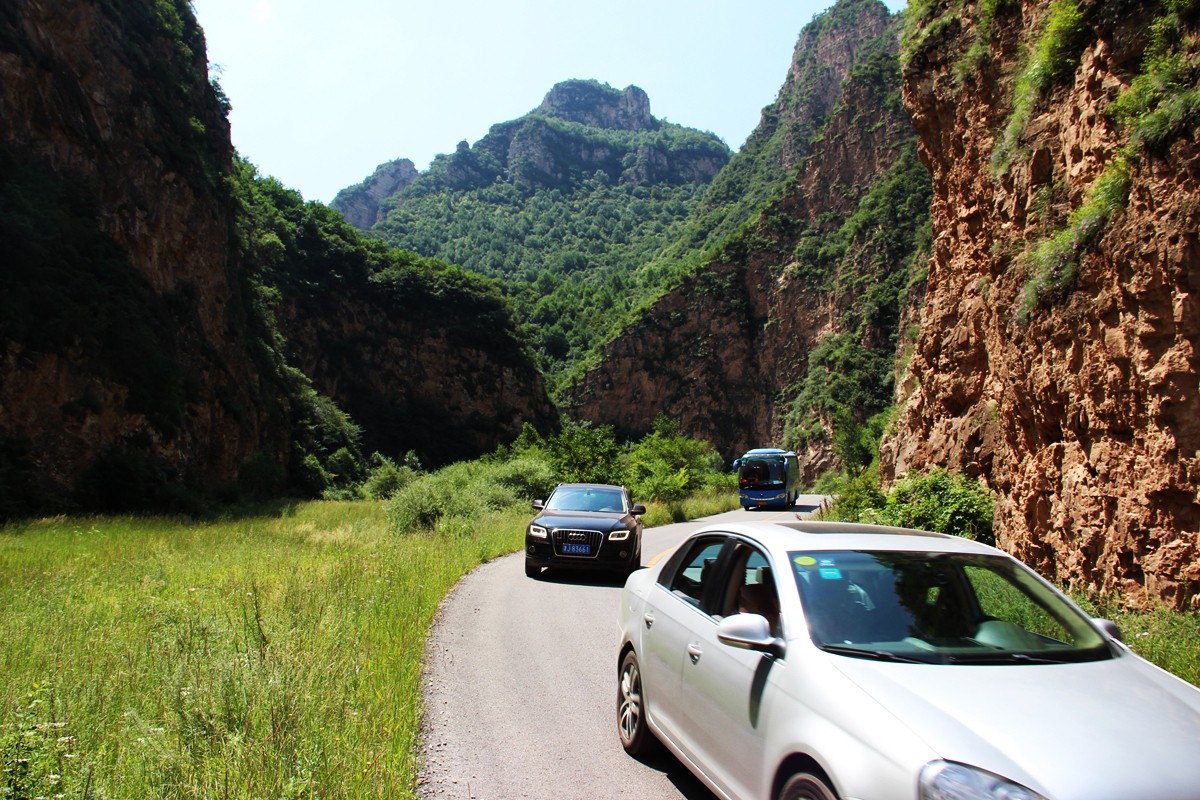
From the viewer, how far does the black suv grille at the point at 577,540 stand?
12.8 meters

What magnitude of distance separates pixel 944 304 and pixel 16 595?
673 inches

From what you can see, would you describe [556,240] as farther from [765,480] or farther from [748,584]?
[748,584]

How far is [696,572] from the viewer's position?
508 centimetres

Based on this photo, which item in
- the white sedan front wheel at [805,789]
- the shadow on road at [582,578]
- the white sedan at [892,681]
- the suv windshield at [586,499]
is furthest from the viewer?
the suv windshield at [586,499]

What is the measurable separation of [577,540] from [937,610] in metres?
9.31

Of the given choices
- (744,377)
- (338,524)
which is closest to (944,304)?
(338,524)

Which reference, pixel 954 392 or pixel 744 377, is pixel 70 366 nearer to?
pixel 954 392

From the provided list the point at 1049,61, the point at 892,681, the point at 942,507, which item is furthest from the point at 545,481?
the point at 892,681

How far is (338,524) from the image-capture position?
1028 inches

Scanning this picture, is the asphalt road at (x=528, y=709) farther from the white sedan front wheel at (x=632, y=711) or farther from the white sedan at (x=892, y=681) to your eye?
the white sedan at (x=892, y=681)

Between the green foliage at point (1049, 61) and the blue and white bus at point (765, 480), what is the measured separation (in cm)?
2667

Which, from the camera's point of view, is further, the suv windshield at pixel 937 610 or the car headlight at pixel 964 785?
the suv windshield at pixel 937 610

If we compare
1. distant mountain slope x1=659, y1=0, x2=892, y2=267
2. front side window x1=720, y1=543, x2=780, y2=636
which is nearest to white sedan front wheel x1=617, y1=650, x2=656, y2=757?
front side window x1=720, y1=543, x2=780, y2=636

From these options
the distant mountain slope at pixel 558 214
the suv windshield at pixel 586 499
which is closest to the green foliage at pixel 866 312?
the distant mountain slope at pixel 558 214
